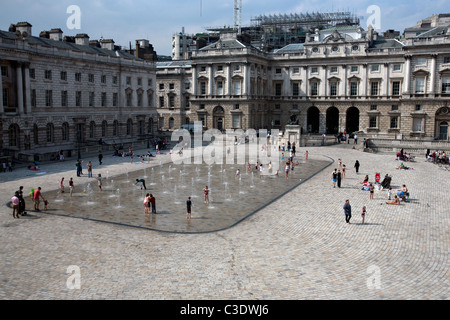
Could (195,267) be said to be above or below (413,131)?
below

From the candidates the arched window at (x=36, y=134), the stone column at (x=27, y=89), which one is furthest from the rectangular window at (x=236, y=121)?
the stone column at (x=27, y=89)

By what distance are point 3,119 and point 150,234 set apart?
1227 inches

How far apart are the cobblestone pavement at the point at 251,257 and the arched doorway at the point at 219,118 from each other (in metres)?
49.6

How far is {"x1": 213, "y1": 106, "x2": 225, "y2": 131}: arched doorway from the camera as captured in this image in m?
77.4

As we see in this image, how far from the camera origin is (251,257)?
1895 centimetres

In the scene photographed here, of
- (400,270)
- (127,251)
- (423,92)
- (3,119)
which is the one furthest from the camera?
(423,92)

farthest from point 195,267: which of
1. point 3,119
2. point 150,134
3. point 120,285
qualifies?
point 150,134

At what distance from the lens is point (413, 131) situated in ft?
219

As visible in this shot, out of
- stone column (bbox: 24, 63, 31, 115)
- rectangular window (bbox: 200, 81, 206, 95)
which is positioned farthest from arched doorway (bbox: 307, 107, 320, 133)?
stone column (bbox: 24, 63, 31, 115)

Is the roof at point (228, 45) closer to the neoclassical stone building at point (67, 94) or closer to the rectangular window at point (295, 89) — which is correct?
the rectangular window at point (295, 89)

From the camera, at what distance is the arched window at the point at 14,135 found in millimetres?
47031

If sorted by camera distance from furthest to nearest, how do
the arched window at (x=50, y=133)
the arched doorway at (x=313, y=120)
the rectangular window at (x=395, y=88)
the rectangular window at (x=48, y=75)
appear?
the arched doorway at (x=313, y=120), the rectangular window at (x=395, y=88), the arched window at (x=50, y=133), the rectangular window at (x=48, y=75)
